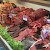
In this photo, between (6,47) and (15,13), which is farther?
(15,13)

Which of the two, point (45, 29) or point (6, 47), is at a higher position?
point (6, 47)

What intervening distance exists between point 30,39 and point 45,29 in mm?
199

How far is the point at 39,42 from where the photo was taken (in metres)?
1.85

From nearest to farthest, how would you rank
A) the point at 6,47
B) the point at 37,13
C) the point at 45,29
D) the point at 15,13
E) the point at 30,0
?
the point at 6,47 → the point at 45,29 → the point at 37,13 → the point at 15,13 → the point at 30,0

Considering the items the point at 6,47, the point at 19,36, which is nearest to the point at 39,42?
→ the point at 19,36

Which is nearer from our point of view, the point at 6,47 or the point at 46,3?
the point at 6,47

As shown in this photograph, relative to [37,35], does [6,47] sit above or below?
above

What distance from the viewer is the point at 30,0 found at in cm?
326

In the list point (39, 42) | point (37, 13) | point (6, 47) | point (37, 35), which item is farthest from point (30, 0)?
point (6, 47)

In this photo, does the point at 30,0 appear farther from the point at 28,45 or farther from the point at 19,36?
the point at 28,45

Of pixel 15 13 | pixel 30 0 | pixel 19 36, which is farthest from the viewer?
pixel 30 0

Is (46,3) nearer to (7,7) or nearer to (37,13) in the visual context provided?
(37,13)

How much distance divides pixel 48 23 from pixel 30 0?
3.69ft

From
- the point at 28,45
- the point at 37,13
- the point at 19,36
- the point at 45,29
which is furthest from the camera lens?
the point at 37,13
